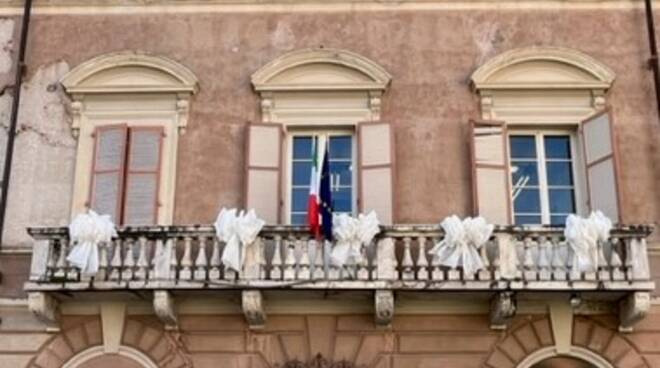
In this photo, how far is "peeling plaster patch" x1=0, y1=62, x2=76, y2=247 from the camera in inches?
557

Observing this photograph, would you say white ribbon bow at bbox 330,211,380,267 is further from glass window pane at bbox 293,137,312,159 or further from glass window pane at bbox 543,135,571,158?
glass window pane at bbox 543,135,571,158

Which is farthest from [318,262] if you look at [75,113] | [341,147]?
[75,113]

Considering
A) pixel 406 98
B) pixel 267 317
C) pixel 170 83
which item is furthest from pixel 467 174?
pixel 170 83

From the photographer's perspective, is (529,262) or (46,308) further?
(46,308)

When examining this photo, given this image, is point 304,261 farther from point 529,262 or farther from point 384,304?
point 529,262

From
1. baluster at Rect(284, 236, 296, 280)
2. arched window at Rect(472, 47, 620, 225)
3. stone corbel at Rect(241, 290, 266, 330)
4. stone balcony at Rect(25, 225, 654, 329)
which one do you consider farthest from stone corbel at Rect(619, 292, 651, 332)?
stone corbel at Rect(241, 290, 266, 330)

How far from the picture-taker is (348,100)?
48.1 ft

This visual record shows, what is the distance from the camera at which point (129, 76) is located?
49.0ft

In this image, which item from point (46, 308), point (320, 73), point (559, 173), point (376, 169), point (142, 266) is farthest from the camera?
point (320, 73)

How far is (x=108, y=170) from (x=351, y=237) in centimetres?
413

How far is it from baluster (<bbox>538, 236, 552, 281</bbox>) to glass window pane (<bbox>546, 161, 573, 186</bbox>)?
1.63 m

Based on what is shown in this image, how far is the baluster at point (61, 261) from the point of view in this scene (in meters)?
12.9

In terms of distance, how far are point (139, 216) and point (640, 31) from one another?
8.43 meters

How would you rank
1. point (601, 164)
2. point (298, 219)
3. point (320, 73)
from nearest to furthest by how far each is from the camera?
1. point (601, 164)
2. point (298, 219)
3. point (320, 73)
